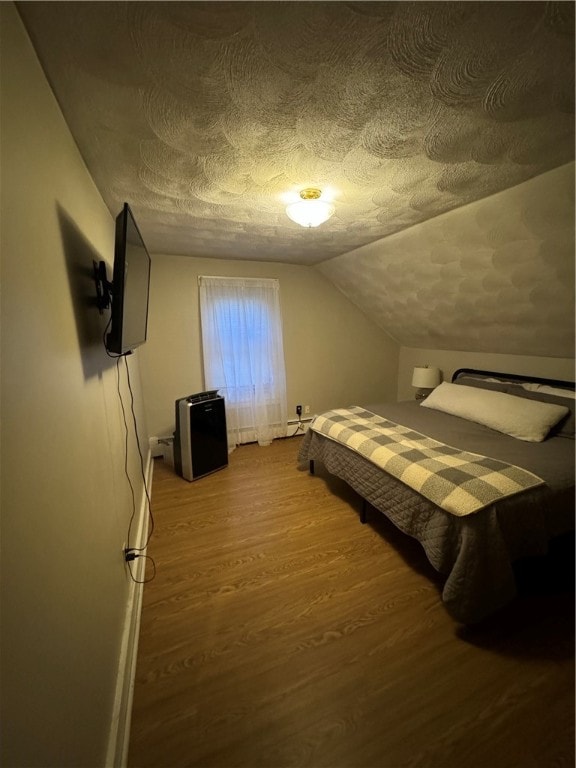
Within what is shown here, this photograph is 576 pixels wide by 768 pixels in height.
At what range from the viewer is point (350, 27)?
2.59 ft

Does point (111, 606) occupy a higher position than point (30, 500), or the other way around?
point (30, 500)

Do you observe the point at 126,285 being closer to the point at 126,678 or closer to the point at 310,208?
the point at 310,208

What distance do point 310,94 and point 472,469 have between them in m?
1.84

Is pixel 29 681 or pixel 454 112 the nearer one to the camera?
pixel 29 681

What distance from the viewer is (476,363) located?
10.7 feet

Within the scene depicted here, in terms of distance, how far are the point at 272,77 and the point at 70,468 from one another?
4.43 ft

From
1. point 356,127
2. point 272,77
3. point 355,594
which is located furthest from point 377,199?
point 355,594

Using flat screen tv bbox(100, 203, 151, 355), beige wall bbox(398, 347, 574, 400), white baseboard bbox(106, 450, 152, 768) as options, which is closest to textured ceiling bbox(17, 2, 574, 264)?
flat screen tv bbox(100, 203, 151, 355)

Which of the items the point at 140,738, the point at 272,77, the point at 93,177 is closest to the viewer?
the point at 272,77

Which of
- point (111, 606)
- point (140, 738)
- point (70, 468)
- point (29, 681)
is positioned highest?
point (70, 468)

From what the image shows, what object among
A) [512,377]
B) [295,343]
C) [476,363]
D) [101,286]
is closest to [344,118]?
[101,286]

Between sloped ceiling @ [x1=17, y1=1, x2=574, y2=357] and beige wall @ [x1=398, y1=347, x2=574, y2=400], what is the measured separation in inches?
13.3

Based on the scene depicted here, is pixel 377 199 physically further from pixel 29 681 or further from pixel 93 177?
pixel 29 681

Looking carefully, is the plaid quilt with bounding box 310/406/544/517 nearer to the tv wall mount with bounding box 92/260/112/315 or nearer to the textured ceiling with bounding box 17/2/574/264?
the textured ceiling with bounding box 17/2/574/264
